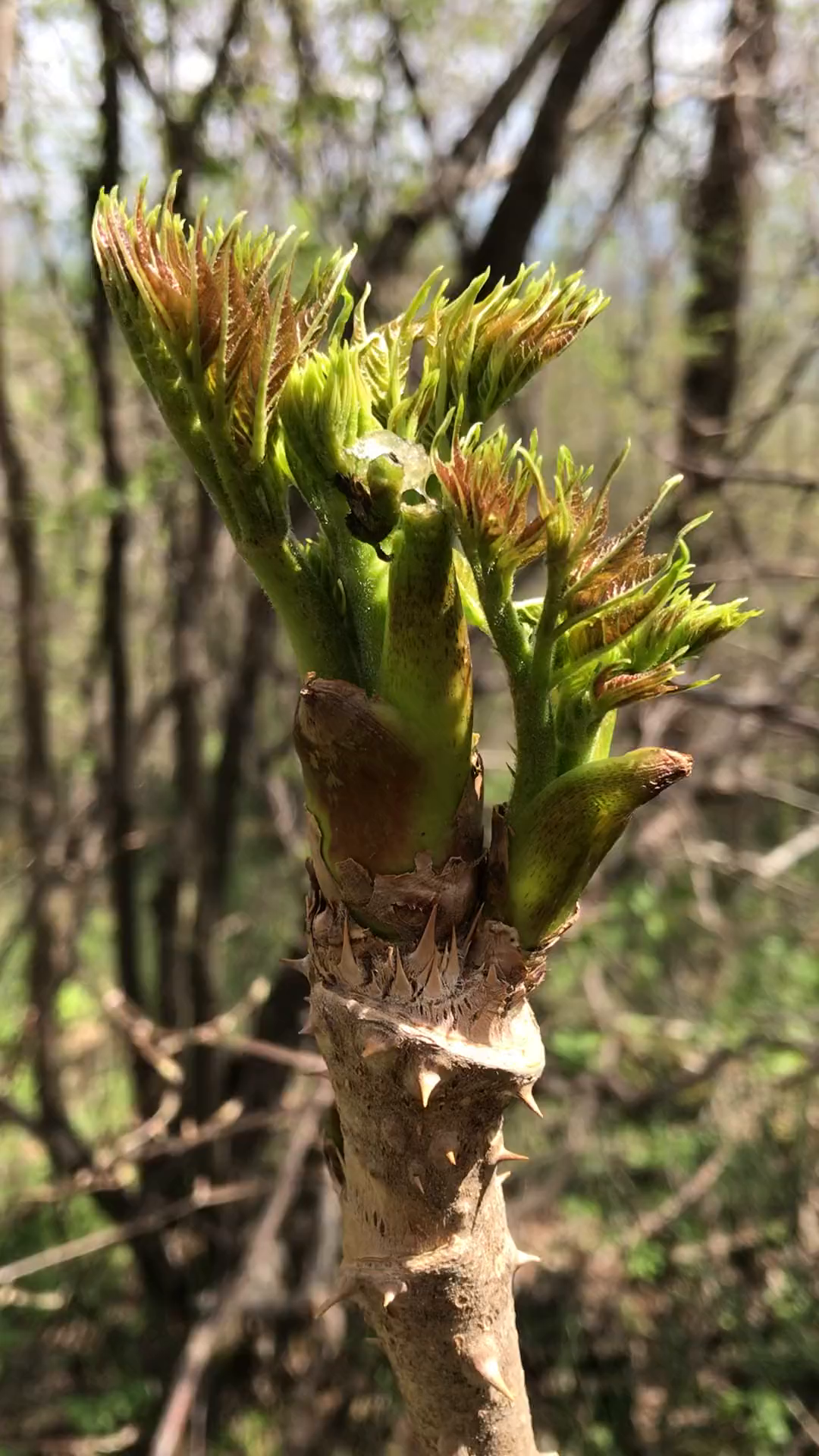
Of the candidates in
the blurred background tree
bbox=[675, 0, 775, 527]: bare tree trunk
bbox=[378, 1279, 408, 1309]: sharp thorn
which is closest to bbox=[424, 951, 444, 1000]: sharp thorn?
bbox=[378, 1279, 408, 1309]: sharp thorn

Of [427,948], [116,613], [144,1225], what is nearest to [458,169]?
[116,613]

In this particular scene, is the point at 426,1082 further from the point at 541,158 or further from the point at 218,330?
the point at 541,158

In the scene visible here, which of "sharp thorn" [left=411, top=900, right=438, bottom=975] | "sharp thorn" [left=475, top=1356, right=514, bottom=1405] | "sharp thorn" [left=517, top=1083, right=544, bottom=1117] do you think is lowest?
"sharp thorn" [left=475, top=1356, right=514, bottom=1405]

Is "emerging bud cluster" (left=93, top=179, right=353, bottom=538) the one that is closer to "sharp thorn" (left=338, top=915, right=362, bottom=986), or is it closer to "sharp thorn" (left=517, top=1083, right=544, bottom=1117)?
"sharp thorn" (left=338, top=915, right=362, bottom=986)

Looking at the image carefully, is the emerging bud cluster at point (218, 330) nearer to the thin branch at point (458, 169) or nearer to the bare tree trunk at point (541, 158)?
the bare tree trunk at point (541, 158)

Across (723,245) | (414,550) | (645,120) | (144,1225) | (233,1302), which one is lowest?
(233,1302)
